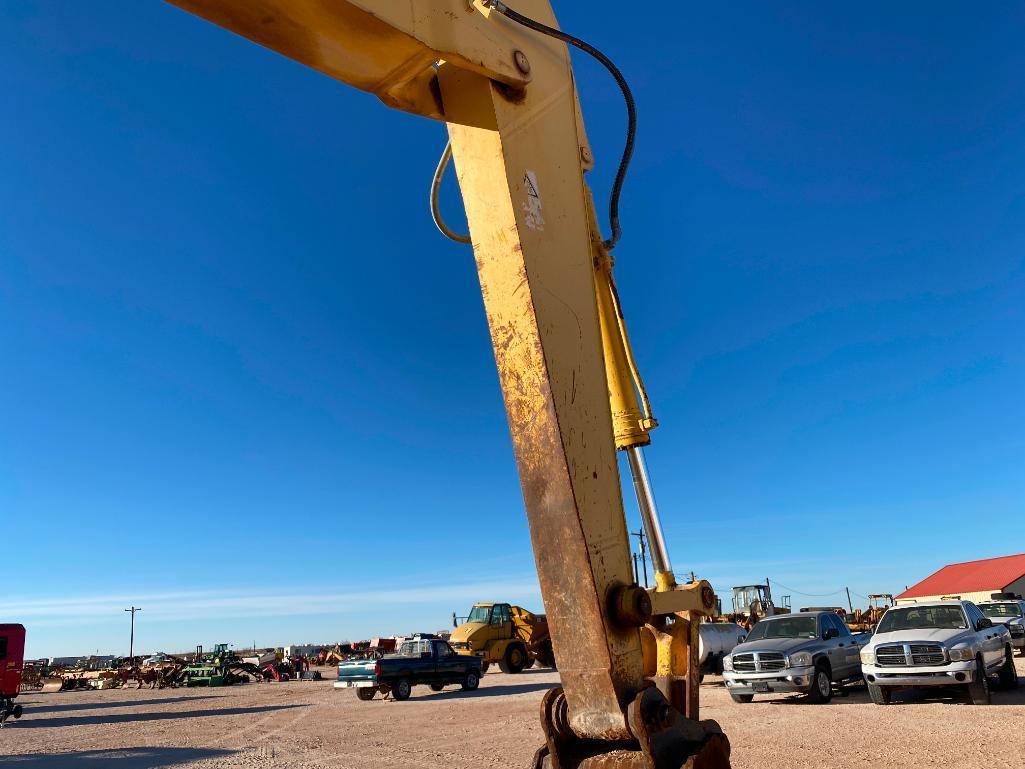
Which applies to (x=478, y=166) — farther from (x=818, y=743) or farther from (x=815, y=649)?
(x=815, y=649)

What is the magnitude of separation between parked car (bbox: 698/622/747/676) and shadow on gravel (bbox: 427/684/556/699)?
4.38m

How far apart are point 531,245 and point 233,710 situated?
19.9m

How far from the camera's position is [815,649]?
1384 cm

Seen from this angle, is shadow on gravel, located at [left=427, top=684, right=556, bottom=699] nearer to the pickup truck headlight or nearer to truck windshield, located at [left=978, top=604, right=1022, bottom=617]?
the pickup truck headlight

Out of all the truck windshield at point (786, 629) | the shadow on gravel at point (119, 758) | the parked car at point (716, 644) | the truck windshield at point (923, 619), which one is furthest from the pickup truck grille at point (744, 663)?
the shadow on gravel at point (119, 758)

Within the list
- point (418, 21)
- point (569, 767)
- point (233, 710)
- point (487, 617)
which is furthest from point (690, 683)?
point (487, 617)

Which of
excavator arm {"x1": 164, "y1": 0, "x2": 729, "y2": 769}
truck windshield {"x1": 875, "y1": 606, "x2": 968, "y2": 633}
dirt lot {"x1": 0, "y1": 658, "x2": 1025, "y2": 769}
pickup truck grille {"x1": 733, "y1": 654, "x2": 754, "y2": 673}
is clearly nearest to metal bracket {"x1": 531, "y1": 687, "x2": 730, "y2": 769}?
excavator arm {"x1": 164, "y1": 0, "x2": 729, "y2": 769}

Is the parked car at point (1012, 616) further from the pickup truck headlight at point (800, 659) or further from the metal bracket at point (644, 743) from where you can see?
the metal bracket at point (644, 743)

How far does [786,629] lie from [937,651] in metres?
3.18

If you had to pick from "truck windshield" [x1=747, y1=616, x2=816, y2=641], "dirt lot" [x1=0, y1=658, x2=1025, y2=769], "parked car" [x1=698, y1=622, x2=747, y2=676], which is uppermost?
"truck windshield" [x1=747, y1=616, x2=816, y2=641]

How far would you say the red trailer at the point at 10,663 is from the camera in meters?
19.3

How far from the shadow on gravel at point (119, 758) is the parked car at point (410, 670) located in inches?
319

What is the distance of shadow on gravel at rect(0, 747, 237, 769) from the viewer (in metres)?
10.6

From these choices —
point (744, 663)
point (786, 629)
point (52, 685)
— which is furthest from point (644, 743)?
point (52, 685)
